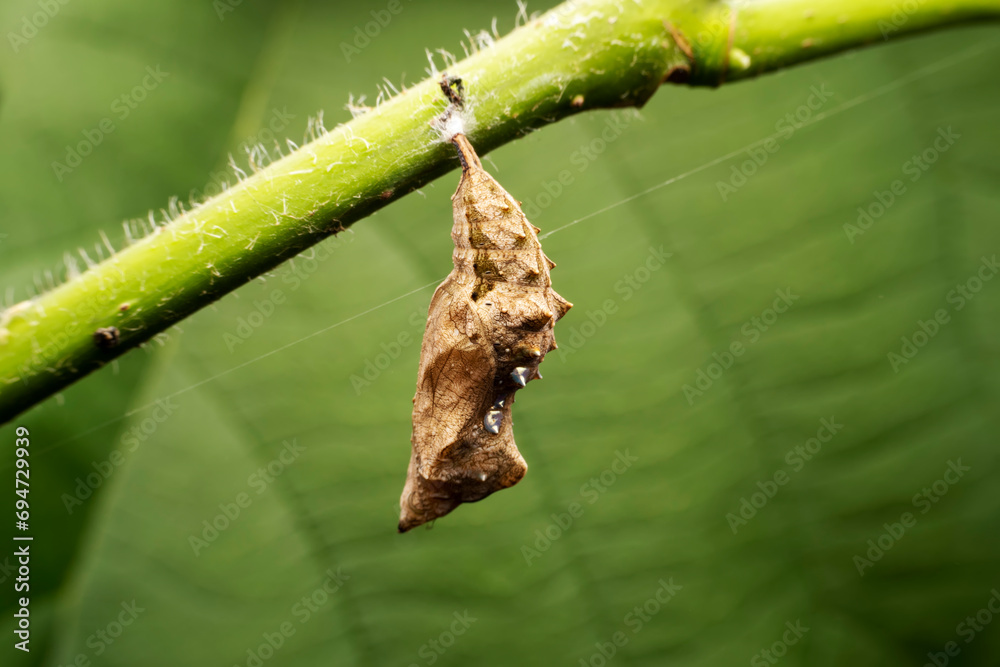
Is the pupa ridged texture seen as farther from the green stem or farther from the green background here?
the green background

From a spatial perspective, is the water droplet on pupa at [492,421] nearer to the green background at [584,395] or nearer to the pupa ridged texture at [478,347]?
the pupa ridged texture at [478,347]

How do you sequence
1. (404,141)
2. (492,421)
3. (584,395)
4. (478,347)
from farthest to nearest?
(584,395)
(492,421)
(478,347)
(404,141)

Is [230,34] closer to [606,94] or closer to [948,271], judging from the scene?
[606,94]

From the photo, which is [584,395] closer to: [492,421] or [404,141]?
[492,421]

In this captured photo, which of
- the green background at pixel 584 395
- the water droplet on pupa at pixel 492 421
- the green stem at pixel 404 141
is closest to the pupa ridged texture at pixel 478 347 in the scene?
the water droplet on pupa at pixel 492 421

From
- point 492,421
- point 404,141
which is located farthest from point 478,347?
point 404,141

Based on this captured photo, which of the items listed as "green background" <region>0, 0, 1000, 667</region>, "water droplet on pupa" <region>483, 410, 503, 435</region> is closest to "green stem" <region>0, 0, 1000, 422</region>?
"water droplet on pupa" <region>483, 410, 503, 435</region>

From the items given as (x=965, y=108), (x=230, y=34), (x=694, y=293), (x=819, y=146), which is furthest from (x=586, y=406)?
(x=230, y=34)
